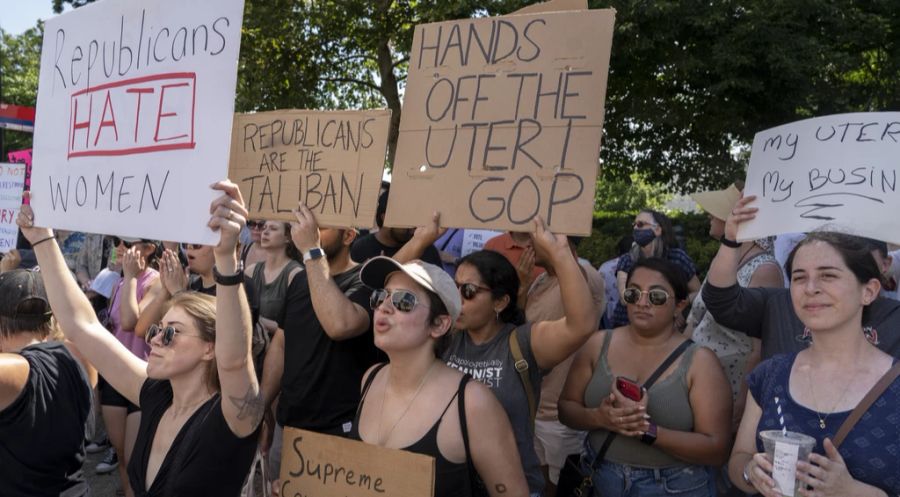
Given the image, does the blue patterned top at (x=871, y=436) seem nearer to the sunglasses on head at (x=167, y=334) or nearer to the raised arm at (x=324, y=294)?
the raised arm at (x=324, y=294)

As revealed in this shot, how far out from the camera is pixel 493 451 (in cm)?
243

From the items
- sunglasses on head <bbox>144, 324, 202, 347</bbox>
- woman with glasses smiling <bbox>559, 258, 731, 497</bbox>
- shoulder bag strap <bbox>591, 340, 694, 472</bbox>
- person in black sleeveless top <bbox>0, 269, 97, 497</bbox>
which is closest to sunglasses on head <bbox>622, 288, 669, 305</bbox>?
woman with glasses smiling <bbox>559, 258, 731, 497</bbox>

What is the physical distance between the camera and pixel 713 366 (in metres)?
3.16

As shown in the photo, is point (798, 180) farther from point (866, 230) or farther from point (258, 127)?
point (258, 127)

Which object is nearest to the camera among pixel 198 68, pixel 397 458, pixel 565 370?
pixel 397 458

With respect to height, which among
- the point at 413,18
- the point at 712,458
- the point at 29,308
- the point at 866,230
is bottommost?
the point at 712,458

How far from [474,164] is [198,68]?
3.27 ft

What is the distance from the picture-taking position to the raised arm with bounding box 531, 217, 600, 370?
8.80ft

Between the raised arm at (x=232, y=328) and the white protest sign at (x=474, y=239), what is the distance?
3.29 m

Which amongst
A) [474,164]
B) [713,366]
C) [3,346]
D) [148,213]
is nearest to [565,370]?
[713,366]

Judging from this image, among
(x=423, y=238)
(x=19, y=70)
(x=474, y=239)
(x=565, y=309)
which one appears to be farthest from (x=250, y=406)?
(x=19, y=70)

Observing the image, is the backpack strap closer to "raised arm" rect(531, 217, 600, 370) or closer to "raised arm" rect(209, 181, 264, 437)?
"raised arm" rect(531, 217, 600, 370)

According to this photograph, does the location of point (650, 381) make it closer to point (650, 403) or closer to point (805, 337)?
point (650, 403)

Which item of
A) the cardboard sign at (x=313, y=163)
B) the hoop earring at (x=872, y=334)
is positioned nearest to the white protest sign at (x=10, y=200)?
the cardboard sign at (x=313, y=163)
